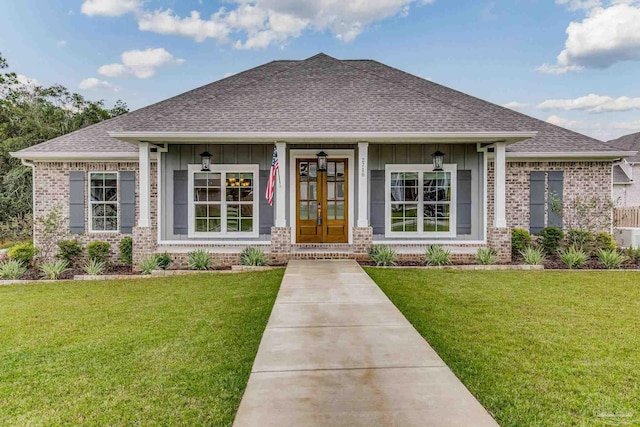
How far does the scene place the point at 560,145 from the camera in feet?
36.8

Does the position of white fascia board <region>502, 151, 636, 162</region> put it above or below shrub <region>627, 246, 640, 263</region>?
above

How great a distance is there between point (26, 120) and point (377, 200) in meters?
23.3

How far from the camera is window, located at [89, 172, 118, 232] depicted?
444 inches

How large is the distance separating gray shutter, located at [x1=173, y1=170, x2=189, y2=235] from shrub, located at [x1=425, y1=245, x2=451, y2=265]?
20.6ft

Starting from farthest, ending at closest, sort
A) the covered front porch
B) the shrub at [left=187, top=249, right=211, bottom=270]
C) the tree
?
1. the tree
2. the covered front porch
3. the shrub at [left=187, top=249, right=211, bottom=270]

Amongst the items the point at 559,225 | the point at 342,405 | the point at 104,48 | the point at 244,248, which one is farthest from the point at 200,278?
the point at 104,48

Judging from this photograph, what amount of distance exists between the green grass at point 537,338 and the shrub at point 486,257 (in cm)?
109

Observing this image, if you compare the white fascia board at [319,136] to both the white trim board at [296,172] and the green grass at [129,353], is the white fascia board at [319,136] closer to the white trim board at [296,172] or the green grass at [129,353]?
the white trim board at [296,172]

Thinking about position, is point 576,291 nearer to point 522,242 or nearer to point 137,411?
point 522,242

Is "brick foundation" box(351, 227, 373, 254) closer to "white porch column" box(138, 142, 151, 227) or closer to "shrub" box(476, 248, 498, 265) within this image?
"shrub" box(476, 248, 498, 265)

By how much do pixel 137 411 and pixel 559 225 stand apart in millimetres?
11424

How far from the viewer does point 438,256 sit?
942cm

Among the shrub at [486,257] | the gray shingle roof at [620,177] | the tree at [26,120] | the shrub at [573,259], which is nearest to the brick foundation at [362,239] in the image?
the shrub at [486,257]

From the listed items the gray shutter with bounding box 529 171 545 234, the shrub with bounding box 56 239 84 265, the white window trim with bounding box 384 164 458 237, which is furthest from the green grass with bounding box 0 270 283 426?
the gray shutter with bounding box 529 171 545 234
